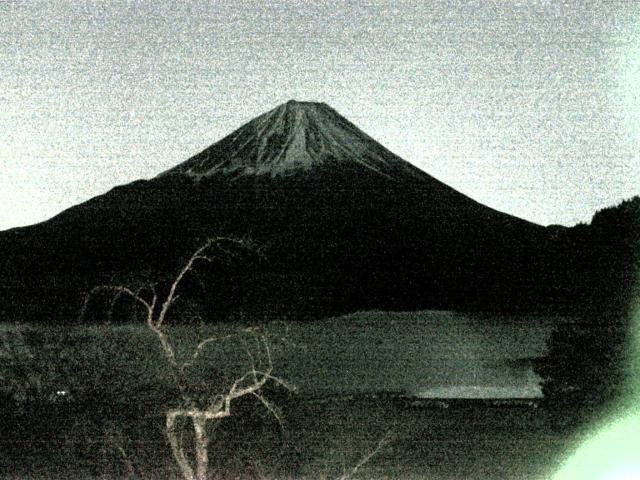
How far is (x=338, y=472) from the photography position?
12.7 metres

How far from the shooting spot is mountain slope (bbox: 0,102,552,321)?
5006 centimetres

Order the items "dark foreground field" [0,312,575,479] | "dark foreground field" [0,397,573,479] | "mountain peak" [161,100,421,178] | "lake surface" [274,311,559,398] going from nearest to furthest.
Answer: "dark foreground field" [0,397,573,479] → "dark foreground field" [0,312,575,479] → "lake surface" [274,311,559,398] → "mountain peak" [161,100,421,178]

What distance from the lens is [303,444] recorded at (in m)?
14.5

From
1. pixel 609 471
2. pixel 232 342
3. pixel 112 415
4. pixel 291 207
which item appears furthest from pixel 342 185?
pixel 609 471

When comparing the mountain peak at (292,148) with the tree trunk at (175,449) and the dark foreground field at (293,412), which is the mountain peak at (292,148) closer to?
the dark foreground field at (293,412)

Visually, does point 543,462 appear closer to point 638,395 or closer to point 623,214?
point 638,395

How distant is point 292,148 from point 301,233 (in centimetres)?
1934

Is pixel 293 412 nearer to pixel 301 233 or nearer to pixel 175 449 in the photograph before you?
pixel 175 449

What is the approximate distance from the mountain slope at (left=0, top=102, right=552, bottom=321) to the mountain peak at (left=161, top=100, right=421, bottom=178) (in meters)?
0.16

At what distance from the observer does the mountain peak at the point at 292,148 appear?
81.5 meters

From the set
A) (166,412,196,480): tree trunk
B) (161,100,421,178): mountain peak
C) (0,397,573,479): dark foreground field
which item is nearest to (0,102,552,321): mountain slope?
(161,100,421,178): mountain peak

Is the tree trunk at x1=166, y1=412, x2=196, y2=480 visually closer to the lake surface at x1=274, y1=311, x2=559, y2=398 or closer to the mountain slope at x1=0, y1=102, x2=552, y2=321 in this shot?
the lake surface at x1=274, y1=311, x2=559, y2=398

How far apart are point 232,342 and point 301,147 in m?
54.5

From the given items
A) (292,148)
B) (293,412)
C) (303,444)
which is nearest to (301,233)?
(292,148)
